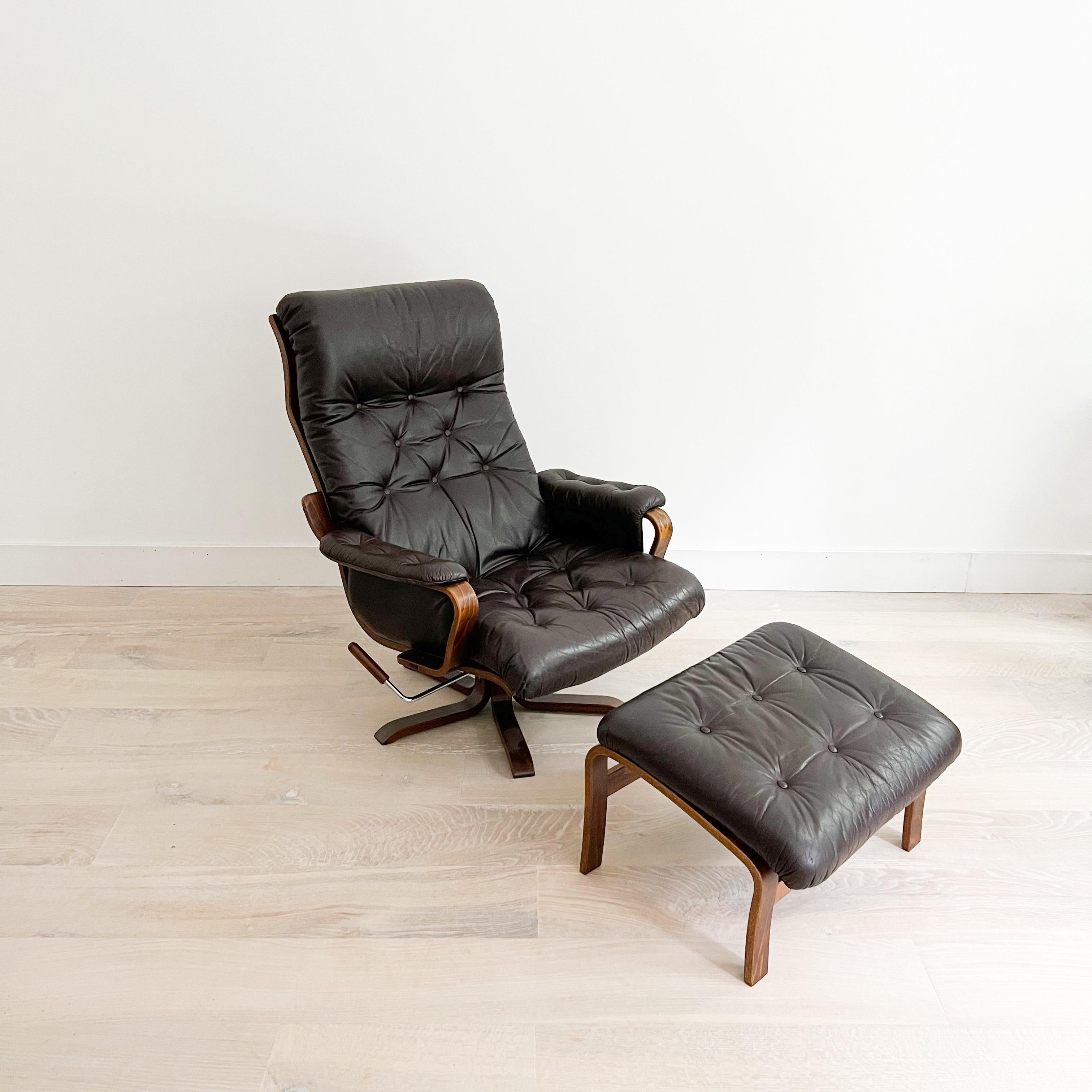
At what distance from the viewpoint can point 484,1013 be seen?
1.62m

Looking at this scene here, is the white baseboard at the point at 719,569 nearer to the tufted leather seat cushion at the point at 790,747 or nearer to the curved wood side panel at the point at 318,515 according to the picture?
the curved wood side panel at the point at 318,515

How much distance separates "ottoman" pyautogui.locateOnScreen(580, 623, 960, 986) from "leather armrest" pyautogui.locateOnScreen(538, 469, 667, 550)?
482 mm

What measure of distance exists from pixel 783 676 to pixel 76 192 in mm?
2396

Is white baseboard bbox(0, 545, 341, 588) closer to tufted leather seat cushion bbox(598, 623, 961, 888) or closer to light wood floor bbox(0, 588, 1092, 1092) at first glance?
light wood floor bbox(0, 588, 1092, 1092)

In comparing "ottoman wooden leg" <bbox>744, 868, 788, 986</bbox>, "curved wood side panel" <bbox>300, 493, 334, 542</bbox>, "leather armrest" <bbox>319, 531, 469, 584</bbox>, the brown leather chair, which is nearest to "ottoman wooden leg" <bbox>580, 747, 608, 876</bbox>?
the brown leather chair

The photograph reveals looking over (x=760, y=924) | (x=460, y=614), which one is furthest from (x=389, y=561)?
(x=760, y=924)

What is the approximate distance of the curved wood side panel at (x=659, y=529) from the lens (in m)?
2.34

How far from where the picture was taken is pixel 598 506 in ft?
8.00

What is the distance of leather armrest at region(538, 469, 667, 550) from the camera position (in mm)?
2367

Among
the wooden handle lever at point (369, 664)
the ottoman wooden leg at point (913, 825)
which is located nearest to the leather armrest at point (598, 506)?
the wooden handle lever at point (369, 664)

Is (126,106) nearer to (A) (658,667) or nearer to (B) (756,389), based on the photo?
(B) (756,389)

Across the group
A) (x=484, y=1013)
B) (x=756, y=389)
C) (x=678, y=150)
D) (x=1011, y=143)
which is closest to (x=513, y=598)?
(x=484, y=1013)

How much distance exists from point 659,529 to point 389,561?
0.72m

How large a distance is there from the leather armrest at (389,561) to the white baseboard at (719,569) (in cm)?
89
